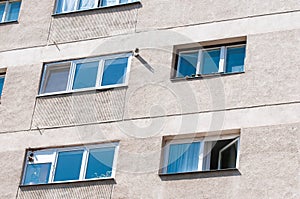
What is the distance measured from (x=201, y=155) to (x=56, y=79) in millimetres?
4578

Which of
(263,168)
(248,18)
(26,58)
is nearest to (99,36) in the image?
(26,58)

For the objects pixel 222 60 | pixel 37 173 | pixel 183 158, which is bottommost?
pixel 37 173

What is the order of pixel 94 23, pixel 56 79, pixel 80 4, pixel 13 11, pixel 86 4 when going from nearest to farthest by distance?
pixel 56 79
pixel 94 23
pixel 86 4
pixel 80 4
pixel 13 11

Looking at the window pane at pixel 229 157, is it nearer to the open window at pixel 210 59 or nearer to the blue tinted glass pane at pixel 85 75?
the open window at pixel 210 59

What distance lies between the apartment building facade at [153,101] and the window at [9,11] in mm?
763

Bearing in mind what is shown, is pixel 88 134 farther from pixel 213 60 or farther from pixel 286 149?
pixel 286 149

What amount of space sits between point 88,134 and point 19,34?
3902 mm

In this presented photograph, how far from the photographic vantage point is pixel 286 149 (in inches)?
698

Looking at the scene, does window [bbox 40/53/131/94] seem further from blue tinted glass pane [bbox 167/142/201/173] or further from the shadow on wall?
blue tinted glass pane [bbox 167/142/201/173]

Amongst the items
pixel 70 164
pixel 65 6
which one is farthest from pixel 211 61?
pixel 65 6

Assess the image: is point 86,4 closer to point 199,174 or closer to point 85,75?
point 85,75

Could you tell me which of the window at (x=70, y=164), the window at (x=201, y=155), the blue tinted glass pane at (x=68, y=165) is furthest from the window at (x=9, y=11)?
the window at (x=201, y=155)

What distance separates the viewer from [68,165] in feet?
65.0

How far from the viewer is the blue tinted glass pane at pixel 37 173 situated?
19906mm
